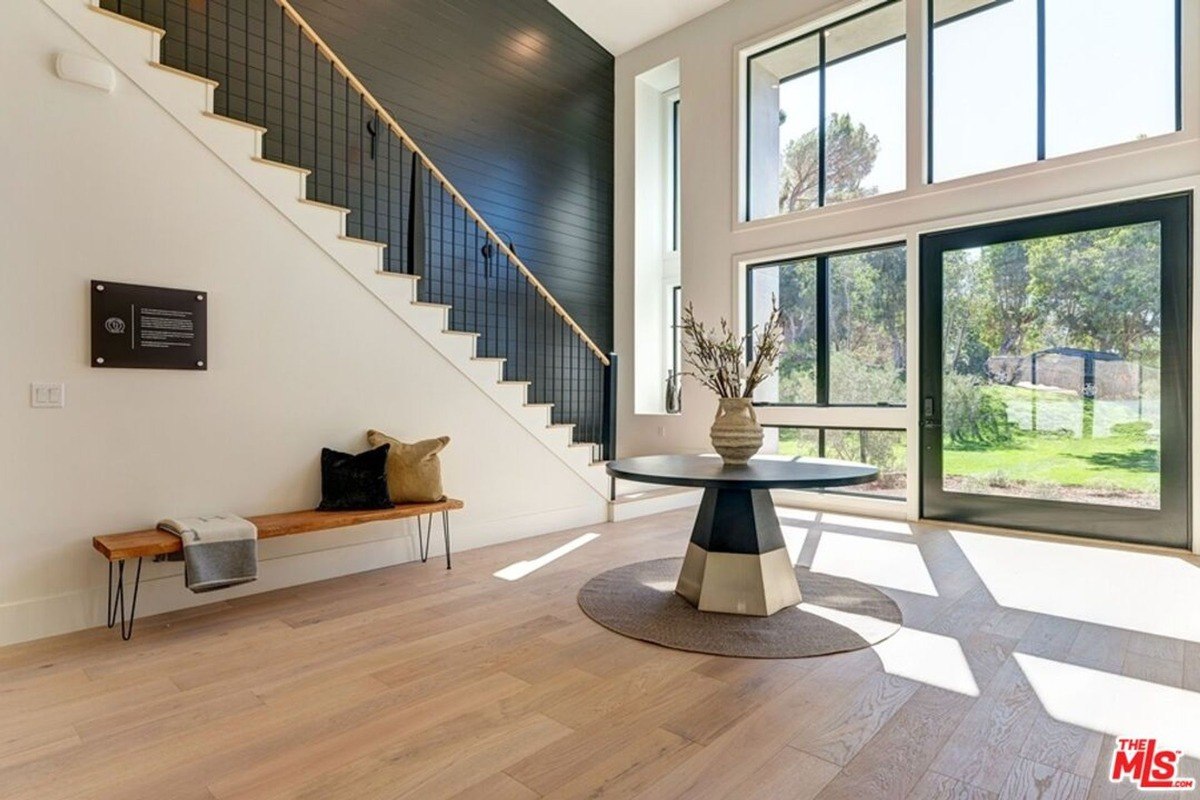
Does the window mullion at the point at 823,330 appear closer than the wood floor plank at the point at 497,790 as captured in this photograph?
No

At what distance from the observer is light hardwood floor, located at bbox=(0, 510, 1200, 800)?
175 centimetres

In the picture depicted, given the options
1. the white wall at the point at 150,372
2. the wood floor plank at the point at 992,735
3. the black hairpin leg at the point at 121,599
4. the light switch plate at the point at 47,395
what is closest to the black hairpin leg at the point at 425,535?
the white wall at the point at 150,372

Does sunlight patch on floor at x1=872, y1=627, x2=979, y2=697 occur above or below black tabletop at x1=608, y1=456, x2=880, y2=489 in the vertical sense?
below

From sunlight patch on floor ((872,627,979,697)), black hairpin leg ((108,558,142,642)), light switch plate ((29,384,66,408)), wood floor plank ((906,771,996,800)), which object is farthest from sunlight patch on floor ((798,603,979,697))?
light switch plate ((29,384,66,408))

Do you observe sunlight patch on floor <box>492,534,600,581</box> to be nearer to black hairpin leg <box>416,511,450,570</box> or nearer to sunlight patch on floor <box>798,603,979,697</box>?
black hairpin leg <box>416,511,450,570</box>

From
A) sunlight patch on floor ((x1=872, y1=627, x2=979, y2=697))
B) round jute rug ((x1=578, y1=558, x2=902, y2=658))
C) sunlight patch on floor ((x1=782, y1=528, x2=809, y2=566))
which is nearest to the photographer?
sunlight patch on floor ((x1=872, y1=627, x2=979, y2=697))

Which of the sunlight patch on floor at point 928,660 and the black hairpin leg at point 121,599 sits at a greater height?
the black hairpin leg at point 121,599

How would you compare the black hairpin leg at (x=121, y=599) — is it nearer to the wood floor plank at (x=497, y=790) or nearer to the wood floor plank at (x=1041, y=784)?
the wood floor plank at (x=497, y=790)

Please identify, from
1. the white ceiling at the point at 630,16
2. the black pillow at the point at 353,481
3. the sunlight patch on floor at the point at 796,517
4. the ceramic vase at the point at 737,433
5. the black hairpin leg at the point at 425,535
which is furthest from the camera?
the white ceiling at the point at 630,16

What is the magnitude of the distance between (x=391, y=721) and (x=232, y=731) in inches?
19.4

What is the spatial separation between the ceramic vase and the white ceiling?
211 inches

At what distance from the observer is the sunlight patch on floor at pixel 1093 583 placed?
3055 millimetres

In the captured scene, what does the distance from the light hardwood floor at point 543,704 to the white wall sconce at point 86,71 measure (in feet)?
8.43

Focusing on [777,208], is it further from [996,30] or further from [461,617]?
[461,617]
